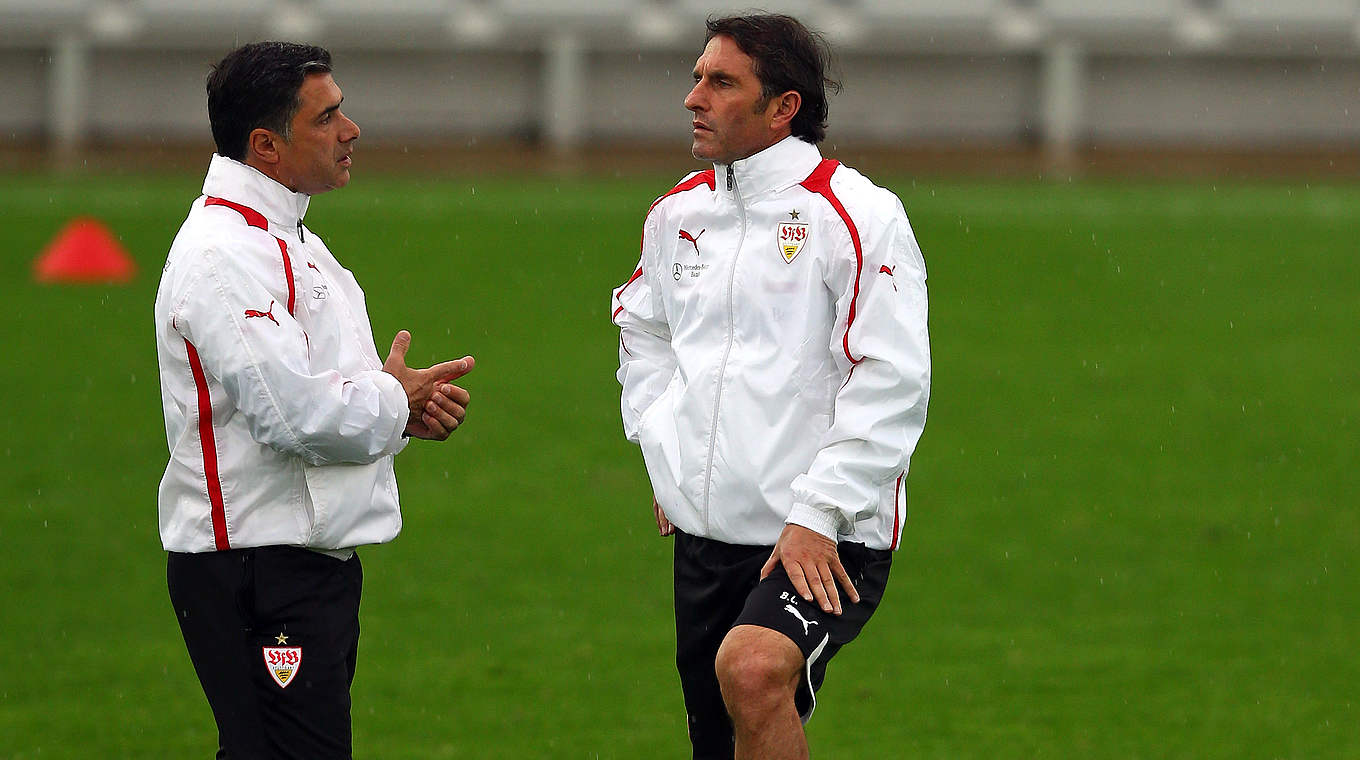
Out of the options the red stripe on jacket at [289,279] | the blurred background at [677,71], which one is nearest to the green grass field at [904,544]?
the red stripe on jacket at [289,279]

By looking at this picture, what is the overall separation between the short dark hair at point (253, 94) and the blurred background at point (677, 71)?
30604mm

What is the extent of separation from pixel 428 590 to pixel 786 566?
444 cm

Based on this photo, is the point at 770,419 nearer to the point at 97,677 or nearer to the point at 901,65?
Result: the point at 97,677

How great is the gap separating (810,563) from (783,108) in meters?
1.12

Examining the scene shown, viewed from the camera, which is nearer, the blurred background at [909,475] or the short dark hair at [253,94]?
the short dark hair at [253,94]

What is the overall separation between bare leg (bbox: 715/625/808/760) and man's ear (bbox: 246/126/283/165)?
60.0 inches

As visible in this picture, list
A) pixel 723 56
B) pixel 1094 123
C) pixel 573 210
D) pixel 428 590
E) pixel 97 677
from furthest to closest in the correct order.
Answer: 1. pixel 1094 123
2. pixel 573 210
3. pixel 428 590
4. pixel 97 677
5. pixel 723 56

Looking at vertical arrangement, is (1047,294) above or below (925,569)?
below

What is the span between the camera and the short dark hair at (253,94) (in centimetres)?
411

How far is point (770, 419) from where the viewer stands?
4.18m

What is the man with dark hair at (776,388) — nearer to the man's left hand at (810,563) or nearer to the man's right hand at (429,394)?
the man's left hand at (810,563)

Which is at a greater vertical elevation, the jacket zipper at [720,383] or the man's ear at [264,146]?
the man's ear at [264,146]

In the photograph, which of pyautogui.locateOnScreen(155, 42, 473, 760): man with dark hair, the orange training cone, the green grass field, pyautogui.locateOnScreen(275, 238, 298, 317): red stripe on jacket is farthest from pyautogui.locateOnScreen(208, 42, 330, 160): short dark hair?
the orange training cone

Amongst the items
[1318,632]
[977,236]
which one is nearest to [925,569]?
[1318,632]
